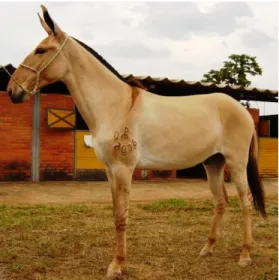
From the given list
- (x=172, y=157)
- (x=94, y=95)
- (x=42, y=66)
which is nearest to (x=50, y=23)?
(x=42, y=66)

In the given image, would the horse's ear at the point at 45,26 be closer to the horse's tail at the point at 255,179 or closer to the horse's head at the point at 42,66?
the horse's head at the point at 42,66

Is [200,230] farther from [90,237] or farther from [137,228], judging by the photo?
[90,237]

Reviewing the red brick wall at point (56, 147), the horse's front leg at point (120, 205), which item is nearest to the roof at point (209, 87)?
the red brick wall at point (56, 147)

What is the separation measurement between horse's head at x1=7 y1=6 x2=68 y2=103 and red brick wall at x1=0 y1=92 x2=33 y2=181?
862 cm

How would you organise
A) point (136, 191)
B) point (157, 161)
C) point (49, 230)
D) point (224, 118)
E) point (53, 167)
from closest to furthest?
point (157, 161), point (224, 118), point (49, 230), point (136, 191), point (53, 167)

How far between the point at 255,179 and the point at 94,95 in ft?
7.38

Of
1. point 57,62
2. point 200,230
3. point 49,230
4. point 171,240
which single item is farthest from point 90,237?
point 57,62

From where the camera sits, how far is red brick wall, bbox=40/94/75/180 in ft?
40.2

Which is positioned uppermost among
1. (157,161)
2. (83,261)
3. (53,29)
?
(53,29)

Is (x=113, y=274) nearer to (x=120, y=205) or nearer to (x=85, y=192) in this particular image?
(x=120, y=205)

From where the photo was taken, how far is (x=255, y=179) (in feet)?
15.5

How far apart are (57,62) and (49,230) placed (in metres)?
2.78

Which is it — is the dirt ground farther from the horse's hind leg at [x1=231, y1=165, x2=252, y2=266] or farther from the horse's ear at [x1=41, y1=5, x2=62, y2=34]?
the horse's ear at [x1=41, y1=5, x2=62, y2=34]

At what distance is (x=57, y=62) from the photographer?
3.76m
